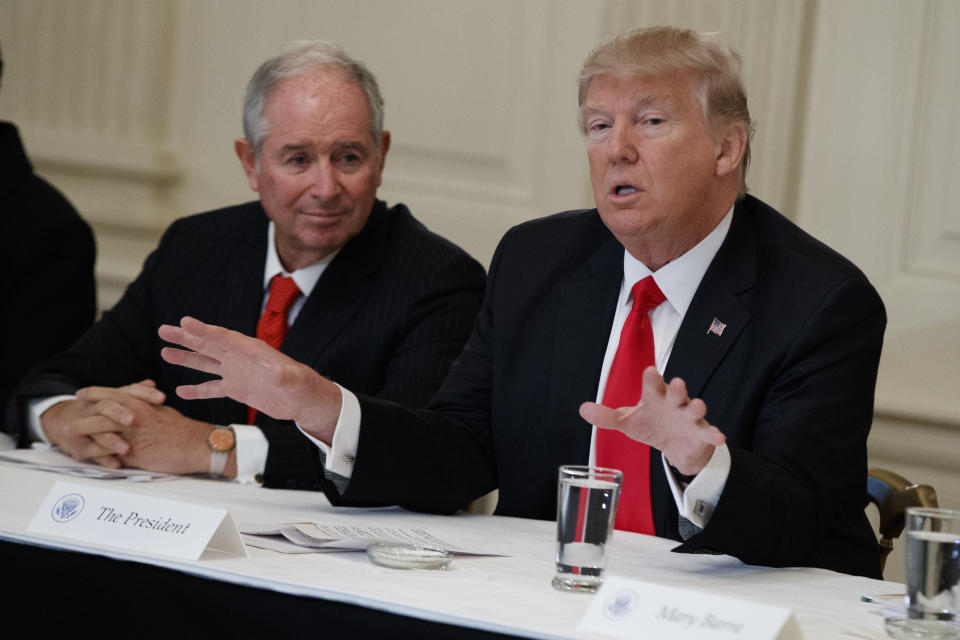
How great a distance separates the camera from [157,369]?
3.04 meters

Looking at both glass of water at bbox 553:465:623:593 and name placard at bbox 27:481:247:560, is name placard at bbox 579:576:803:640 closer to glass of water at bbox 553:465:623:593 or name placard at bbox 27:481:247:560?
glass of water at bbox 553:465:623:593

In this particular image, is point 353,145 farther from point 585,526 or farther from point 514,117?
point 585,526

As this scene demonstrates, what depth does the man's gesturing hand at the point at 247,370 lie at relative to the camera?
75.7 inches

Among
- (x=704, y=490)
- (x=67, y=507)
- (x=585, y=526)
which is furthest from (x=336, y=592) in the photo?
(x=704, y=490)

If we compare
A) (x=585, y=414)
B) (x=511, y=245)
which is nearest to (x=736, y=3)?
(x=511, y=245)

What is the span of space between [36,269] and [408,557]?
2282mm

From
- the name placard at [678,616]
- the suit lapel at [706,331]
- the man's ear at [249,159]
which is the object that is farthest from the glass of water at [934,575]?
the man's ear at [249,159]

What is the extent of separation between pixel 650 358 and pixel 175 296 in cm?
135

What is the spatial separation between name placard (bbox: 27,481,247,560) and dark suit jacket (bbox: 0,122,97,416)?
1.83m

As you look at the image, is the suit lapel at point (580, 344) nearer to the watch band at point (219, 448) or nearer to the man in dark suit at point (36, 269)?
the watch band at point (219, 448)

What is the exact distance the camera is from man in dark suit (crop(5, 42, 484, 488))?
277 centimetres

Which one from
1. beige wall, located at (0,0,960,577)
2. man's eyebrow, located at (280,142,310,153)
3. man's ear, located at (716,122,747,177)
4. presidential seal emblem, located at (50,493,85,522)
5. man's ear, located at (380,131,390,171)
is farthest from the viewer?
beige wall, located at (0,0,960,577)

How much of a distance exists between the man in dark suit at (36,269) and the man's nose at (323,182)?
100cm

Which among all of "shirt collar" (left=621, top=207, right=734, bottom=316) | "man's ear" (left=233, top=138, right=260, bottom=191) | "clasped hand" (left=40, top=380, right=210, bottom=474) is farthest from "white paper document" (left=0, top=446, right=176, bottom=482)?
"shirt collar" (left=621, top=207, right=734, bottom=316)
